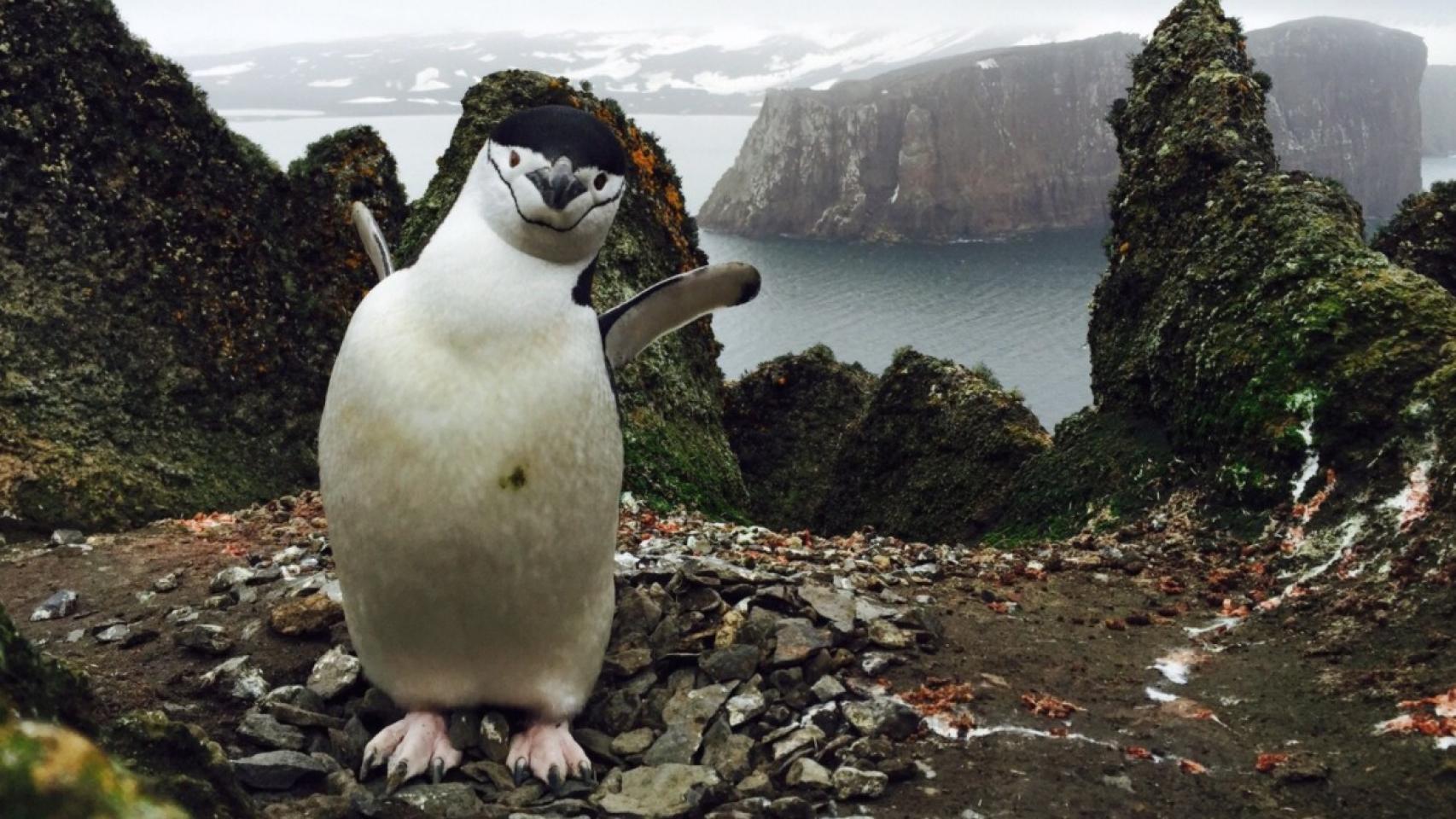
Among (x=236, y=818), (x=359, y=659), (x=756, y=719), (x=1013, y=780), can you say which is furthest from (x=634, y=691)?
(x=236, y=818)

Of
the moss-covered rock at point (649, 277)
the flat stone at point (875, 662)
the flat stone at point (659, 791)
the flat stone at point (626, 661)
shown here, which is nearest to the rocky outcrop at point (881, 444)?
the moss-covered rock at point (649, 277)

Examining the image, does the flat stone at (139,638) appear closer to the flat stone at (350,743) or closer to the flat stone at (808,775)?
the flat stone at (350,743)

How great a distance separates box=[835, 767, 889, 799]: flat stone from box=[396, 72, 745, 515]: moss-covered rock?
287 inches

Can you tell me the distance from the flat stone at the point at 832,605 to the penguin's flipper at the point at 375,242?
2790 mm

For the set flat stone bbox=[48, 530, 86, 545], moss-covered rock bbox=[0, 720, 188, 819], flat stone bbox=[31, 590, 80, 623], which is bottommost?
flat stone bbox=[48, 530, 86, 545]

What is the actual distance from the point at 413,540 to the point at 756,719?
179 cm

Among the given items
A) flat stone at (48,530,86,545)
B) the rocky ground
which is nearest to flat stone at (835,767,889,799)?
the rocky ground

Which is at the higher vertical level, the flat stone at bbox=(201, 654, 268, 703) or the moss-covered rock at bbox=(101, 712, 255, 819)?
the moss-covered rock at bbox=(101, 712, 255, 819)

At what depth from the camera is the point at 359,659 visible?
16.5ft

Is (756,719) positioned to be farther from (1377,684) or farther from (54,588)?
(54,588)

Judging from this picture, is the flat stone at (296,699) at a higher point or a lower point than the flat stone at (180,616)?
higher

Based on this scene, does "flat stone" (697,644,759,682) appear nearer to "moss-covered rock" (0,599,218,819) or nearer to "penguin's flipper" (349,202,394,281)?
"penguin's flipper" (349,202,394,281)

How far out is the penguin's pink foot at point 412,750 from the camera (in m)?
4.46

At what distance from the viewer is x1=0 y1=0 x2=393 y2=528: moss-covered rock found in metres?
9.93
